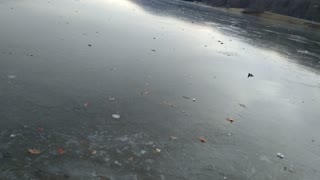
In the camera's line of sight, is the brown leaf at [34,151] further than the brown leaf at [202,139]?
No

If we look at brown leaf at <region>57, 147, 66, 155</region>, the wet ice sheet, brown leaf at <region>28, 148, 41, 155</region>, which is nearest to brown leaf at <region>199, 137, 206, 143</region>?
the wet ice sheet

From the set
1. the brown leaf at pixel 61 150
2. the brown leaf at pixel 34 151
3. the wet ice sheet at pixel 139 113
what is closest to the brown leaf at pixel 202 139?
the wet ice sheet at pixel 139 113

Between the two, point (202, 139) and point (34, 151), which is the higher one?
point (34, 151)

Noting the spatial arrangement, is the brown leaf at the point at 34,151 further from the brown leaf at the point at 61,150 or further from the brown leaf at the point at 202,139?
the brown leaf at the point at 202,139

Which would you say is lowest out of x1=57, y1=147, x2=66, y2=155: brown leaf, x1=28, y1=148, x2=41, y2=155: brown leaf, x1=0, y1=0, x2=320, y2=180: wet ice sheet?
x1=0, y1=0, x2=320, y2=180: wet ice sheet

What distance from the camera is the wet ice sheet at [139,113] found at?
352 inches

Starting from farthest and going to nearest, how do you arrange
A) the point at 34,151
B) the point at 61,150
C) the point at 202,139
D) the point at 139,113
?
1. the point at 139,113
2. the point at 202,139
3. the point at 61,150
4. the point at 34,151

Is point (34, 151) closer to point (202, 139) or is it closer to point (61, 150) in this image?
point (61, 150)

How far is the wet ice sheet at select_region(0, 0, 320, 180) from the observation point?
894cm

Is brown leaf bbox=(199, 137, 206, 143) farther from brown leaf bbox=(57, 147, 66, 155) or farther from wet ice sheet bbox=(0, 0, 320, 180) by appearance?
brown leaf bbox=(57, 147, 66, 155)

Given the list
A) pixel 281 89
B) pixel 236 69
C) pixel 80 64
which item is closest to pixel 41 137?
pixel 80 64

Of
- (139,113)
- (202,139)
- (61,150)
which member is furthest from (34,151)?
(202,139)

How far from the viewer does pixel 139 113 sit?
475 inches

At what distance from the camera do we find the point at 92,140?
9.62m
